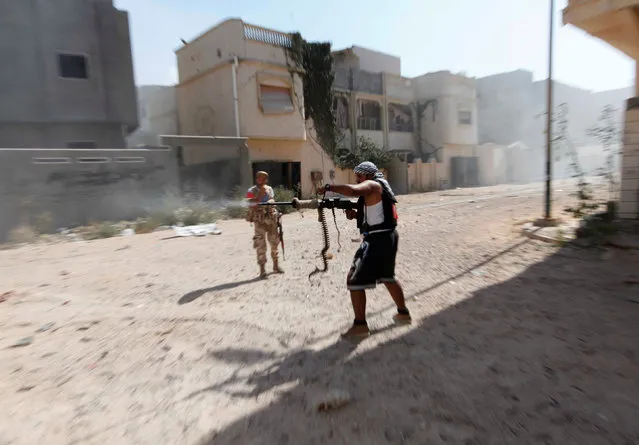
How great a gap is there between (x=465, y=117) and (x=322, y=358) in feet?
93.3

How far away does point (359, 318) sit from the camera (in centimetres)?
336

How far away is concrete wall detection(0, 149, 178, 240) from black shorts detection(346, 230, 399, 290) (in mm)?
10836

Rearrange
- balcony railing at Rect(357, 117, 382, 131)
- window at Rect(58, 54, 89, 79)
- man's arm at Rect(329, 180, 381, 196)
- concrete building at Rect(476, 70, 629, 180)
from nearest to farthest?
man's arm at Rect(329, 180, 381, 196) → window at Rect(58, 54, 89, 79) → balcony railing at Rect(357, 117, 382, 131) → concrete building at Rect(476, 70, 629, 180)

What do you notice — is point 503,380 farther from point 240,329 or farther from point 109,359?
point 109,359

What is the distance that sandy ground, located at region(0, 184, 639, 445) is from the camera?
7.00 feet

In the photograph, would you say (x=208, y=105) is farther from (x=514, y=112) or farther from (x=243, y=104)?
(x=514, y=112)

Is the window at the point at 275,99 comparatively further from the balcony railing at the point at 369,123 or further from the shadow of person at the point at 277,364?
the shadow of person at the point at 277,364

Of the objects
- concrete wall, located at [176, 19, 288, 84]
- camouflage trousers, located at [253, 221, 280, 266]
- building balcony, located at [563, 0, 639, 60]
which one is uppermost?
concrete wall, located at [176, 19, 288, 84]

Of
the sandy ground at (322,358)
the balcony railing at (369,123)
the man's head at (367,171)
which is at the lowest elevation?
the sandy ground at (322,358)

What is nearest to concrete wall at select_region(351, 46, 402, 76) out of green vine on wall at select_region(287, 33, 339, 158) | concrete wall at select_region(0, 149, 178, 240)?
green vine on wall at select_region(287, 33, 339, 158)

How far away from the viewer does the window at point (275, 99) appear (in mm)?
17609

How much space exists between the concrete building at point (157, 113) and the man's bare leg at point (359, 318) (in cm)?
1997

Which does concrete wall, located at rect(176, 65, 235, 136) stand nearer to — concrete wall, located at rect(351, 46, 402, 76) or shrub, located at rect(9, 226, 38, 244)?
shrub, located at rect(9, 226, 38, 244)

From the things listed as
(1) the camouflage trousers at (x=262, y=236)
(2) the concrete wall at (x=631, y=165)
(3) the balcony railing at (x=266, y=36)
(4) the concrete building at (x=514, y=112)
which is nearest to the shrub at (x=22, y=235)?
(1) the camouflage trousers at (x=262, y=236)
